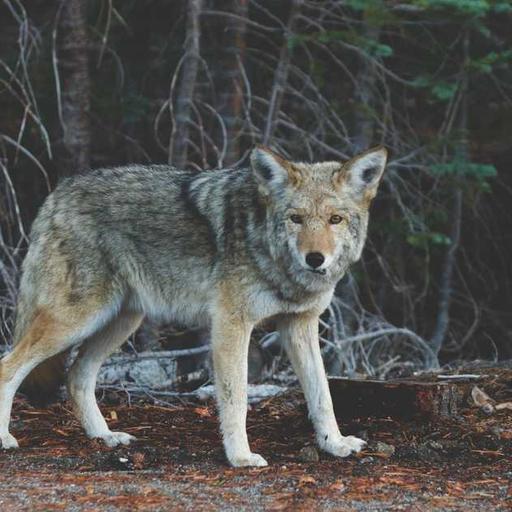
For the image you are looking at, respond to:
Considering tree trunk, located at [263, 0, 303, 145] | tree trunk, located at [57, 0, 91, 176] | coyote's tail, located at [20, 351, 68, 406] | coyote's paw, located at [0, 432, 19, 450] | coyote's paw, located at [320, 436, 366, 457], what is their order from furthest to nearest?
tree trunk, located at [263, 0, 303, 145], tree trunk, located at [57, 0, 91, 176], coyote's tail, located at [20, 351, 68, 406], coyote's paw, located at [0, 432, 19, 450], coyote's paw, located at [320, 436, 366, 457]

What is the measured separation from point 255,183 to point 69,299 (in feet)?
4.56

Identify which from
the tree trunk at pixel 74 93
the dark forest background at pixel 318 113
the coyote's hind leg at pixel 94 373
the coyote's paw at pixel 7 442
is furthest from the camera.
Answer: the dark forest background at pixel 318 113

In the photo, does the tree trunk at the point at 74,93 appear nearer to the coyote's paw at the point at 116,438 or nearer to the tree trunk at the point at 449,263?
the coyote's paw at the point at 116,438

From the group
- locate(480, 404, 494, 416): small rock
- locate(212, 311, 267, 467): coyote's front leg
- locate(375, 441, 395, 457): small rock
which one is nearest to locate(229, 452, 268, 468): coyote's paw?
locate(212, 311, 267, 467): coyote's front leg

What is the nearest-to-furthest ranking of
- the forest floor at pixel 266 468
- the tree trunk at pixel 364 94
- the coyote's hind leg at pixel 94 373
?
1. the forest floor at pixel 266 468
2. the coyote's hind leg at pixel 94 373
3. the tree trunk at pixel 364 94

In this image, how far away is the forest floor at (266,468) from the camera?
461 centimetres

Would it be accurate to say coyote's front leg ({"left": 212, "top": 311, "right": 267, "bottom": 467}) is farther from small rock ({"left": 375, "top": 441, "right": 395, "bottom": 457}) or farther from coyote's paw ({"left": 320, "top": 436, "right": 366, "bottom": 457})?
small rock ({"left": 375, "top": 441, "right": 395, "bottom": 457})

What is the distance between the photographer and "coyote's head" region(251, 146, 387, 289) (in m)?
5.41

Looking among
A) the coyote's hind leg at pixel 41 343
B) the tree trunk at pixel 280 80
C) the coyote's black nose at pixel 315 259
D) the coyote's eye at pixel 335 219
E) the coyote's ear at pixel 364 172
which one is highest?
the tree trunk at pixel 280 80

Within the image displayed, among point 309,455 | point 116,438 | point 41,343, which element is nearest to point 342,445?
point 309,455

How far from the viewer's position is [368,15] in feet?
27.5

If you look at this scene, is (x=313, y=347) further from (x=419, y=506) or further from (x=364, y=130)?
(x=364, y=130)

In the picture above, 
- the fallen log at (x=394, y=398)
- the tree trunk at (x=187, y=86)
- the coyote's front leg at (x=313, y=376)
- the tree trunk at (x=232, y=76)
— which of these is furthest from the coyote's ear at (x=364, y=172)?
the tree trunk at (x=232, y=76)

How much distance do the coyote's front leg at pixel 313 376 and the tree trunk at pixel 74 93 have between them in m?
3.05
